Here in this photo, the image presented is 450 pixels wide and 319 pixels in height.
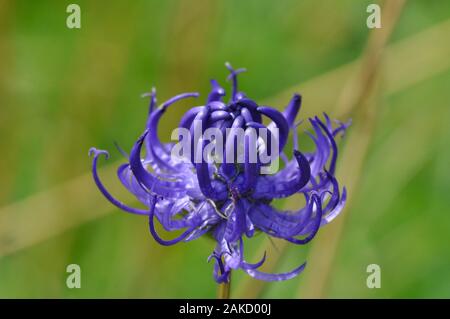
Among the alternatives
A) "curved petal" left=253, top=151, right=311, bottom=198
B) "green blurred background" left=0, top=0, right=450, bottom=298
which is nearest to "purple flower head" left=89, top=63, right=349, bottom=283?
"curved petal" left=253, top=151, right=311, bottom=198

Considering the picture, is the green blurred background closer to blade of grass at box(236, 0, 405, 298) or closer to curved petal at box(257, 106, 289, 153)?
blade of grass at box(236, 0, 405, 298)

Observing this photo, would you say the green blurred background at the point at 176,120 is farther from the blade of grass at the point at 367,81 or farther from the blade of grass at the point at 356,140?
the blade of grass at the point at 367,81

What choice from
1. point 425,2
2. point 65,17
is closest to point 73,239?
point 65,17

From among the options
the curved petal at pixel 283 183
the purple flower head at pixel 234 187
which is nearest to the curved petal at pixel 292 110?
the purple flower head at pixel 234 187

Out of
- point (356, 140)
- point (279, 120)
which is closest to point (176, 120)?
point (356, 140)

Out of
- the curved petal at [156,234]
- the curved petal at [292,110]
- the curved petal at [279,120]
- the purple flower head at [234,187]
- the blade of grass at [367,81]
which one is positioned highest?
the blade of grass at [367,81]

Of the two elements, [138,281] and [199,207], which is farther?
[138,281]
